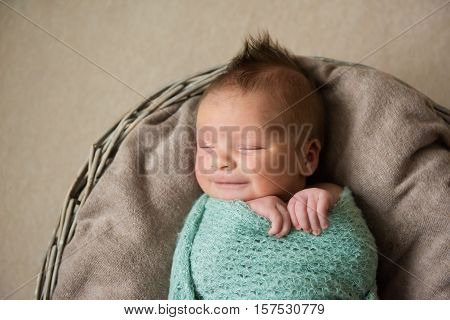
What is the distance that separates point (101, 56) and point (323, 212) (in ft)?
3.19

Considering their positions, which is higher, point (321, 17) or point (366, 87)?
point (321, 17)

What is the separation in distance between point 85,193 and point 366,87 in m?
0.62

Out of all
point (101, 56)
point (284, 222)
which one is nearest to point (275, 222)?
point (284, 222)

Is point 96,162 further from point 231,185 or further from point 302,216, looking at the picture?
point 302,216

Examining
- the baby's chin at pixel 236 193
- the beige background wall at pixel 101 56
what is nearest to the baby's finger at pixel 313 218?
the baby's chin at pixel 236 193

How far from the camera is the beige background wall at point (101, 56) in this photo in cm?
135

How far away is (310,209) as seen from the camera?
0.84 m

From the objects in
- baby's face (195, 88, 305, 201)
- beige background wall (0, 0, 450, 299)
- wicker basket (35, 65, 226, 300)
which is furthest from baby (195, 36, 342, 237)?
beige background wall (0, 0, 450, 299)

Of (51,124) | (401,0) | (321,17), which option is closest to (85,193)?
(51,124)
